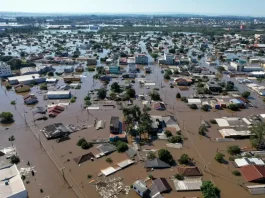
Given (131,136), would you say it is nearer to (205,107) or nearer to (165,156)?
(165,156)

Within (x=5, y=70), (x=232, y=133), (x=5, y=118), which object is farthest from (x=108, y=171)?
(x=5, y=70)

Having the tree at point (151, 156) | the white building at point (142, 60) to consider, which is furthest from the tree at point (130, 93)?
the white building at point (142, 60)

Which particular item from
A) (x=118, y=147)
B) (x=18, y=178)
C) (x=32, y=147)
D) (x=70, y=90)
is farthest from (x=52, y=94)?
(x=18, y=178)

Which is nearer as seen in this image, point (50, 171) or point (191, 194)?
point (191, 194)

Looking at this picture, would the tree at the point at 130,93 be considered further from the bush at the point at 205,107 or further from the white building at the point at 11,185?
the white building at the point at 11,185

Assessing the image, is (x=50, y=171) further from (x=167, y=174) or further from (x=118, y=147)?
(x=167, y=174)

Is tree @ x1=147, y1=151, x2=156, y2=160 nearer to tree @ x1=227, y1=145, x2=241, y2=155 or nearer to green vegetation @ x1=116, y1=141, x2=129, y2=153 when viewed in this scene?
green vegetation @ x1=116, y1=141, x2=129, y2=153
